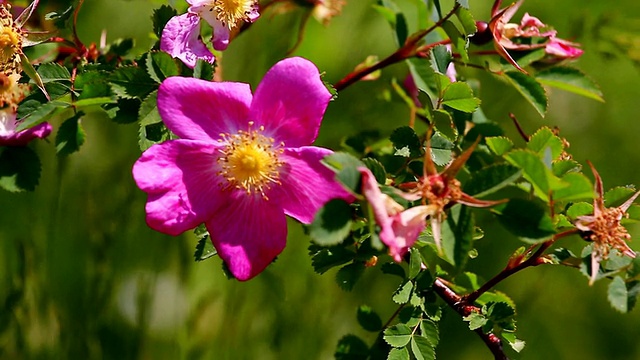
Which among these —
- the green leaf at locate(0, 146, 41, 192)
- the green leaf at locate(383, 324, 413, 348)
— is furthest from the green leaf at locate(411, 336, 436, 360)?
the green leaf at locate(0, 146, 41, 192)

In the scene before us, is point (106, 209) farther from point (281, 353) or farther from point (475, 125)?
point (475, 125)

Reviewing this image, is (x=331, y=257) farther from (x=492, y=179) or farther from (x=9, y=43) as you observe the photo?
(x=9, y=43)

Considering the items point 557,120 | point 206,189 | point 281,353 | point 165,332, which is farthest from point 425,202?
point 557,120

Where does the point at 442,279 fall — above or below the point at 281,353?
above

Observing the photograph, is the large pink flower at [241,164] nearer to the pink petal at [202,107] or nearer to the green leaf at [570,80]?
the pink petal at [202,107]

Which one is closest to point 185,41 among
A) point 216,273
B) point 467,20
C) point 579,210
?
point 467,20

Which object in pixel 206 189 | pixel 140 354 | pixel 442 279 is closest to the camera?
pixel 206 189

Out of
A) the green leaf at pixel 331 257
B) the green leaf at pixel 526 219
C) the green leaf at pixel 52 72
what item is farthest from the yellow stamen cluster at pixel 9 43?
the green leaf at pixel 526 219

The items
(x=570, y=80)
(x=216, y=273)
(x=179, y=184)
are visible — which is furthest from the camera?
(x=216, y=273)

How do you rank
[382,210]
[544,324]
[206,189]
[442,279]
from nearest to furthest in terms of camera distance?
[382,210]
[206,189]
[442,279]
[544,324]
